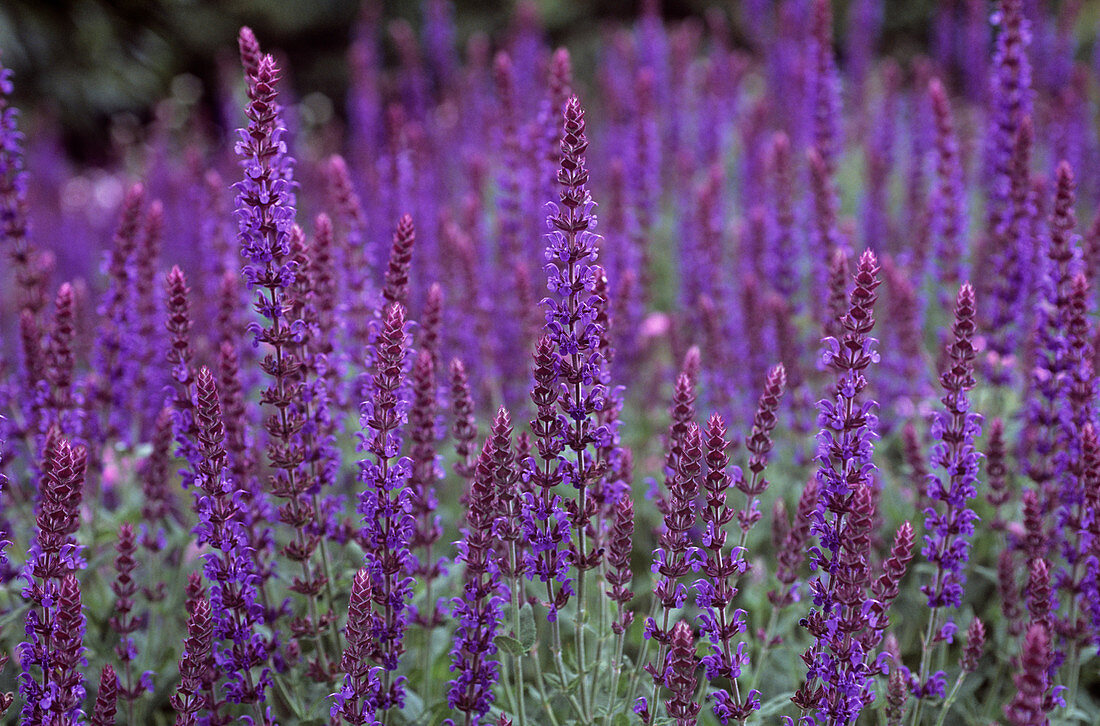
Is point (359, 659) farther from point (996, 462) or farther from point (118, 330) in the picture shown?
point (996, 462)

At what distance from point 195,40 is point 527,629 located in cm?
1264

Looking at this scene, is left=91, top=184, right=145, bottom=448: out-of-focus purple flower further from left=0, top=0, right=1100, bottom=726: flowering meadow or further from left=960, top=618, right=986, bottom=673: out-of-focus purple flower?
left=960, top=618, right=986, bottom=673: out-of-focus purple flower

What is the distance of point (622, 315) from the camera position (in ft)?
16.8

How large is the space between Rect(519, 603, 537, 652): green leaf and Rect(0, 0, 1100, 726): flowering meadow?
40 mm

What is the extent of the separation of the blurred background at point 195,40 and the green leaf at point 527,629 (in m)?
8.09

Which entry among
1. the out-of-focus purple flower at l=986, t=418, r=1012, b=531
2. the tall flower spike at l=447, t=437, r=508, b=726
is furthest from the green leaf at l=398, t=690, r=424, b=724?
the out-of-focus purple flower at l=986, t=418, r=1012, b=531

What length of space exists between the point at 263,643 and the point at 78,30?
10.6 m

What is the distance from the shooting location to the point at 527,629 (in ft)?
10.7

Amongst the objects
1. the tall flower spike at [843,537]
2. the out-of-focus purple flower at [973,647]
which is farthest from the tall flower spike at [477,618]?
the out-of-focus purple flower at [973,647]

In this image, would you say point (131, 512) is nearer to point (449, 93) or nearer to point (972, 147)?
point (449, 93)

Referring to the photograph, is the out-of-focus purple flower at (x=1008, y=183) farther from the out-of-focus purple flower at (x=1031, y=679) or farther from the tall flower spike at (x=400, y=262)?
the tall flower spike at (x=400, y=262)

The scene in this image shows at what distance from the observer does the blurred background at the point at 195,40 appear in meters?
11.4

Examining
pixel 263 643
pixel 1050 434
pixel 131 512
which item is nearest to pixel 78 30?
pixel 131 512

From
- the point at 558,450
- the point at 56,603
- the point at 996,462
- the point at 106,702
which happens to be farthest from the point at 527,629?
the point at 996,462
